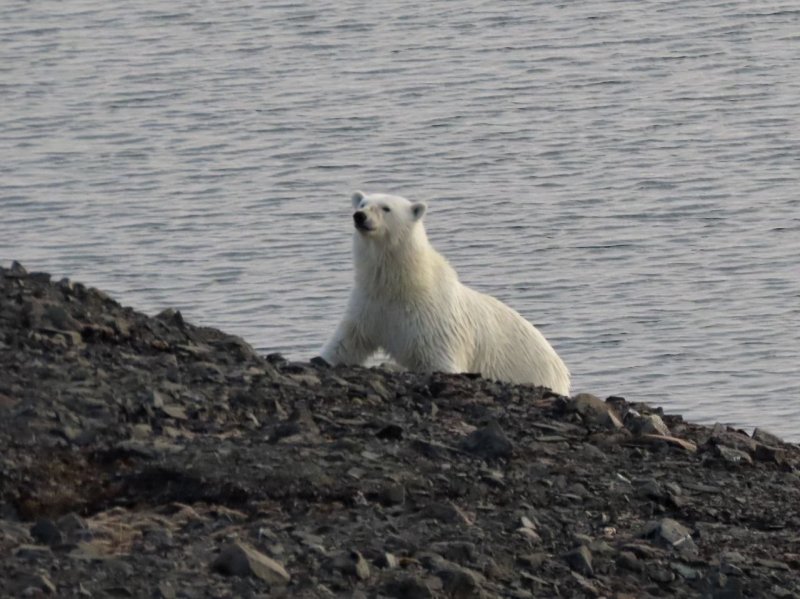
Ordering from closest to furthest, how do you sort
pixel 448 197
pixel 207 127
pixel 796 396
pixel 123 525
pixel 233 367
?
1. pixel 123 525
2. pixel 233 367
3. pixel 796 396
4. pixel 448 197
5. pixel 207 127

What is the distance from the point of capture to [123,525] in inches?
263

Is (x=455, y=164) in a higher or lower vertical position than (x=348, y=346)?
lower

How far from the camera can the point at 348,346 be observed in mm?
12023

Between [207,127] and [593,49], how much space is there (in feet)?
21.5

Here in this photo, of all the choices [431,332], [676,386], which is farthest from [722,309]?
[431,332]

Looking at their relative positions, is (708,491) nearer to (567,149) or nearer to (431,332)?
(431,332)

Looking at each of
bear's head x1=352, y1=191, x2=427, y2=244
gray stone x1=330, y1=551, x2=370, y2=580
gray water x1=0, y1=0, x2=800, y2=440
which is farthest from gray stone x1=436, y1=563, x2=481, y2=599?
gray water x1=0, y1=0, x2=800, y2=440

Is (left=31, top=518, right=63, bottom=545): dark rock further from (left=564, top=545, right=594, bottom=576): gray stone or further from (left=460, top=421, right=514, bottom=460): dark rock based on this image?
(left=460, top=421, right=514, bottom=460): dark rock

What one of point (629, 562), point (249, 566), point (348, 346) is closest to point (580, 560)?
point (629, 562)

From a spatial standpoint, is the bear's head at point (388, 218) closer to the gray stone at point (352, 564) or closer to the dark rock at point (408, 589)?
the gray stone at point (352, 564)

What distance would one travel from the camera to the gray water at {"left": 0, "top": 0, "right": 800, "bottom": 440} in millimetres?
17109

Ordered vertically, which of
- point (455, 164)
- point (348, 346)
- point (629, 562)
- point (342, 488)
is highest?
point (342, 488)

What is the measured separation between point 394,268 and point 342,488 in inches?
199

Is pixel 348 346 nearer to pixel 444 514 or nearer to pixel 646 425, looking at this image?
pixel 646 425
